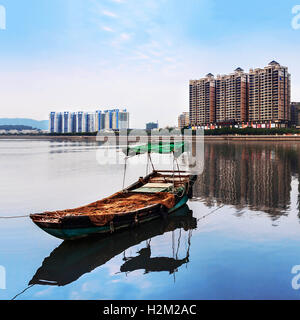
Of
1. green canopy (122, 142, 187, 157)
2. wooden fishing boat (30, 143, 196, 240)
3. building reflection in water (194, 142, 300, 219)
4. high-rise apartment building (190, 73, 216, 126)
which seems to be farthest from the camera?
high-rise apartment building (190, 73, 216, 126)

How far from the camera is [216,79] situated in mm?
172125

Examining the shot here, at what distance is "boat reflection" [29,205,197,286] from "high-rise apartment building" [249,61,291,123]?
139374 mm

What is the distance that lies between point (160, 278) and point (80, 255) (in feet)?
10.8

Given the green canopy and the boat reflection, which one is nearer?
the boat reflection

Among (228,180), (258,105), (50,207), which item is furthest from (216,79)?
(50,207)

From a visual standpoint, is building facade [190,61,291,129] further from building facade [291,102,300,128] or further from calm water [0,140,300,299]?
calm water [0,140,300,299]

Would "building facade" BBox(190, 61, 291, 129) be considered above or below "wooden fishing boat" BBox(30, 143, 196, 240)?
above

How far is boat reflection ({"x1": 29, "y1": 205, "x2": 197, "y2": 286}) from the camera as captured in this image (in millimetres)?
9570

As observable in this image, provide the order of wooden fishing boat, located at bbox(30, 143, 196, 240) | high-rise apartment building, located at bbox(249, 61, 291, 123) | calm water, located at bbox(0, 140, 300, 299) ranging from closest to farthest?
1. calm water, located at bbox(0, 140, 300, 299)
2. wooden fishing boat, located at bbox(30, 143, 196, 240)
3. high-rise apartment building, located at bbox(249, 61, 291, 123)

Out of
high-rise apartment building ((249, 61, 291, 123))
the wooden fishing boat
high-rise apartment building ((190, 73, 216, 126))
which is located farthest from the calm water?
high-rise apartment building ((190, 73, 216, 126))

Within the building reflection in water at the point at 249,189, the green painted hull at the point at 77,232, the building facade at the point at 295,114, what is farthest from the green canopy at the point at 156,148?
the building facade at the point at 295,114

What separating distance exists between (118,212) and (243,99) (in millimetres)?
155421

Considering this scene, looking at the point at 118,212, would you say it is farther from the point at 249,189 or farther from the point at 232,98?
the point at 232,98
